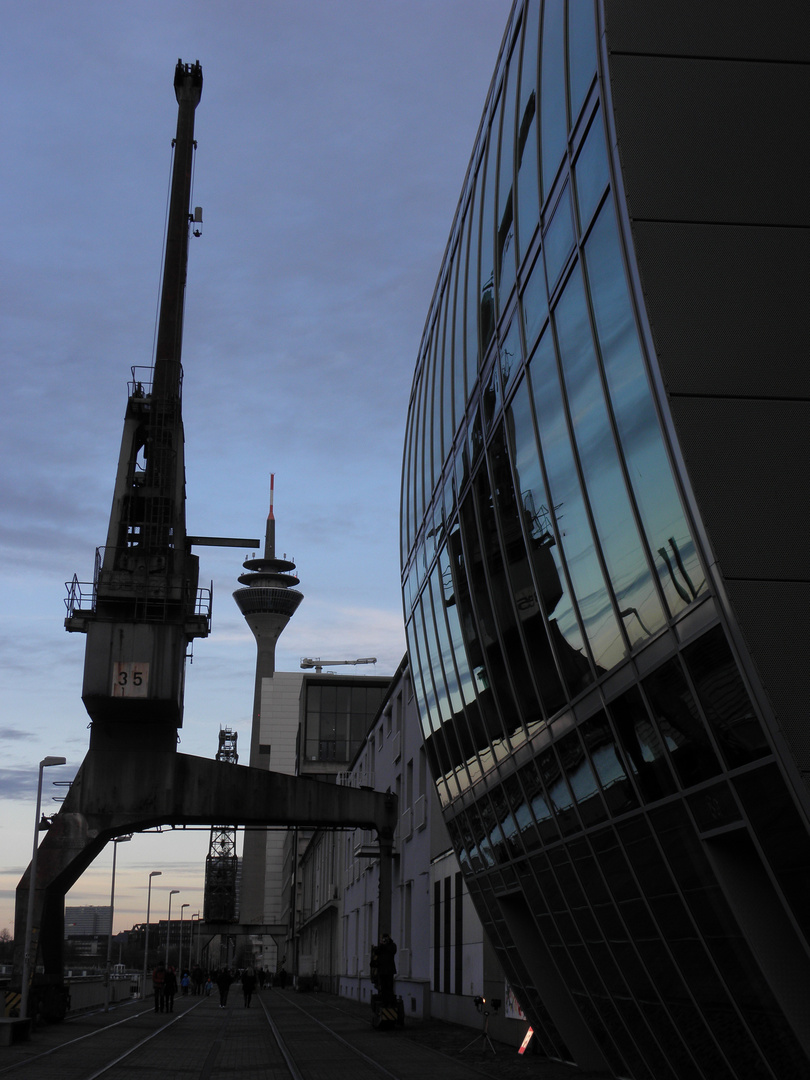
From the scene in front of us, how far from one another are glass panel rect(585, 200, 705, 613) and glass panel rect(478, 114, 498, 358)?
5320 millimetres

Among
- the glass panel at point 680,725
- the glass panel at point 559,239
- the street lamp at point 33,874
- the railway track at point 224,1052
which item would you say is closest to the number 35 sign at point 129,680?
the street lamp at point 33,874

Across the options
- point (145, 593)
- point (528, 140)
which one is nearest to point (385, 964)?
point (145, 593)

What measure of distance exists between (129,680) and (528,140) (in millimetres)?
22032

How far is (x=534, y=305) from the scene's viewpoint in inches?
528

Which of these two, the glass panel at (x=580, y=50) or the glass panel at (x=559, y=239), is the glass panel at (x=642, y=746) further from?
the glass panel at (x=580, y=50)

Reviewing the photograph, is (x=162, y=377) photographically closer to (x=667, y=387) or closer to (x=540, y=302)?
(x=540, y=302)

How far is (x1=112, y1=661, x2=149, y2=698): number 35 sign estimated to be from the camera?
104 feet

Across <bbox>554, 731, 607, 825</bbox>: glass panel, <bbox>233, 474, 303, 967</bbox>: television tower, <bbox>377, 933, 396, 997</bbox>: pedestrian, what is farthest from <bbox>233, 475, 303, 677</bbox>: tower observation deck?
<bbox>554, 731, 607, 825</bbox>: glass panel

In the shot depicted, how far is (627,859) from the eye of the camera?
12.7 metres

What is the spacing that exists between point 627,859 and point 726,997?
2.03 meters

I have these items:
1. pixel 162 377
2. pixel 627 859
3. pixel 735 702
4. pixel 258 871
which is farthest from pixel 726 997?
pixel 258 871

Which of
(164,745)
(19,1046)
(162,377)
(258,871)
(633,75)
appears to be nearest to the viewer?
(633,75)

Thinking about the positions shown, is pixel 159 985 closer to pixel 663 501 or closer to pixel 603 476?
pixel 603 476

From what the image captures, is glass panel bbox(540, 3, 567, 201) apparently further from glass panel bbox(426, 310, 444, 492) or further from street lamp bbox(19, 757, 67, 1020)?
street lamp bbox(19, 757, 67, 1020)
